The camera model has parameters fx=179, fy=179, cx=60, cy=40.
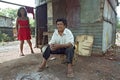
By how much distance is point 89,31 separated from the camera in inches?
249

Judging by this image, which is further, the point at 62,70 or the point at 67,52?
the point at 62,70

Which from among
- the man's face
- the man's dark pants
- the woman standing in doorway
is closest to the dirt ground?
the man's dark pants

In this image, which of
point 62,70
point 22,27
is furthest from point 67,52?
point 22,27

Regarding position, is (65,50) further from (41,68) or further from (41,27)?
(41,27)

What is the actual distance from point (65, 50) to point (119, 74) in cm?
153

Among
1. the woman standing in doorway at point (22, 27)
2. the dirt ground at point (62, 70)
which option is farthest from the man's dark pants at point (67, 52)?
the woman standing in doorway at point (22, 27)

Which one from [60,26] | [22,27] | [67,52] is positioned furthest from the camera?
[22,27]

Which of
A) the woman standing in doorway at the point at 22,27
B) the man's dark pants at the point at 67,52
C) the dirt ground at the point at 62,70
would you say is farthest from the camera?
the woman standing in doorway at the point at 22,27

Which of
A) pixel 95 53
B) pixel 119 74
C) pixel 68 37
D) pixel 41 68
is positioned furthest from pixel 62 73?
pixel 95 53

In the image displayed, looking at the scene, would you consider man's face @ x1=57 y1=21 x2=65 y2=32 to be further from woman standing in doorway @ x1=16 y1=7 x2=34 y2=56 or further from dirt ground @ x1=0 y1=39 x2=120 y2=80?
woman standing in doorway @ x1=16 y1=7 x2=34 y2=56

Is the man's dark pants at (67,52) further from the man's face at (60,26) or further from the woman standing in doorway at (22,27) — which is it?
the woman standing in doorway at (22,27)

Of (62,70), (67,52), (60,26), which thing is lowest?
(62,70)

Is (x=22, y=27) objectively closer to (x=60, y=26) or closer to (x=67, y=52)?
(x=60, y=26)

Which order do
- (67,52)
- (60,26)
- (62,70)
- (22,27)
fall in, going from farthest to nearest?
(22,27) → (62,70) → (60,26) → (67,52)
